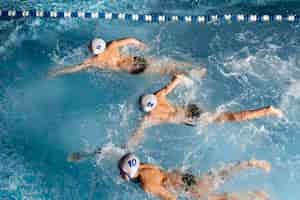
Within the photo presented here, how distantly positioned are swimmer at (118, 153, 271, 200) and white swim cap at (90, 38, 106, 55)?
1.33m

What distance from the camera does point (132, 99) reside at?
4641 millimetres

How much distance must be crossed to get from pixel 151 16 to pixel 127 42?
0.60 m

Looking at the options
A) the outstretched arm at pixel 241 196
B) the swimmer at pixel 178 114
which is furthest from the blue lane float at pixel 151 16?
the outstretched arm at pixel 241 196

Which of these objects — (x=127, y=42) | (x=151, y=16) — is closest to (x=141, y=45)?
(x=127, y=42)

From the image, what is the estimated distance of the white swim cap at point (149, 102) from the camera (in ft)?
14.3

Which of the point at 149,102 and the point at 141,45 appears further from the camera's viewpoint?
the point at 141,45

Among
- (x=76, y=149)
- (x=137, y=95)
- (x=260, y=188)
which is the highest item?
(x=137, y=95)

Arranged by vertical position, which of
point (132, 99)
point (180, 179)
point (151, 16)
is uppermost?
point (151, 16)

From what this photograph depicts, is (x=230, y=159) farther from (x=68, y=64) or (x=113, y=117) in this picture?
(x=68, y=64)

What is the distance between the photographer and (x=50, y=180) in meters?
4.20

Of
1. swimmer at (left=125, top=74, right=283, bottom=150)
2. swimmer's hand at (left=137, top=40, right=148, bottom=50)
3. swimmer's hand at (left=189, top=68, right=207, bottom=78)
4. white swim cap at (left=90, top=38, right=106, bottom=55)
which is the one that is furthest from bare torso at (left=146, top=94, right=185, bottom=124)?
white swim cap at (left=90, top=38, right=106, bottom=55)

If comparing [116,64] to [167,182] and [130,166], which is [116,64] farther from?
[167,182]

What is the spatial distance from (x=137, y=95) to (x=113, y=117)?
38 centimetres

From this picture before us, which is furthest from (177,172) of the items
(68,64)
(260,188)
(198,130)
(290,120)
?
(68,64)
